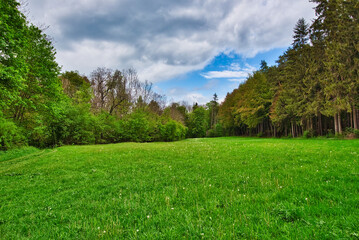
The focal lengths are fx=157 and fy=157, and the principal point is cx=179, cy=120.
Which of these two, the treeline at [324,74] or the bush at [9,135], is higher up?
the treeline at [324,74]

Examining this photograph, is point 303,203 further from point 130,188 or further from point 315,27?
point 315,27

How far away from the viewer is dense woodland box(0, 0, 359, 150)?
1223 centimetres

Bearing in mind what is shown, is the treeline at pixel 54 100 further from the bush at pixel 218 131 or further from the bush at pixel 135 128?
the bush at pixel 218 131

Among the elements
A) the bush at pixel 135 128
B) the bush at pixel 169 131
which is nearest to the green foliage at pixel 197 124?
the bush at pixel 169 131

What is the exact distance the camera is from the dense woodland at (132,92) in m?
12.2

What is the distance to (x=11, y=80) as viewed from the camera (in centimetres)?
905

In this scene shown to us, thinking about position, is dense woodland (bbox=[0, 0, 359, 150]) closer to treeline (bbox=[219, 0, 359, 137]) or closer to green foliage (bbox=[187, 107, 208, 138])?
treeline (bbox=[219, 0, 359, 137])

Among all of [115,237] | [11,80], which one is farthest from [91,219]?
[11,80]

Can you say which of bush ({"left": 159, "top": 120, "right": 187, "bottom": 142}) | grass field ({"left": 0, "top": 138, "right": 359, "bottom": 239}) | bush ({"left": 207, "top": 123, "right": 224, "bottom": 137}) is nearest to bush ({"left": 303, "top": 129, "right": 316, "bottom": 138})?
grass field ({"left": 0, "top": 138, "right": 359, "bottom": 239})

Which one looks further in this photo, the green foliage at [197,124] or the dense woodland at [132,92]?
the green foliage at [197,124]

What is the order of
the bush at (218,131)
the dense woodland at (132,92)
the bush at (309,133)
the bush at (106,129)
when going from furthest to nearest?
the bush at (218,131)
the bush at (106,129)
the bush at (309,133)
the dense woodland at (132,92)

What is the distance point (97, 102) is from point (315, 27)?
44.7 meters

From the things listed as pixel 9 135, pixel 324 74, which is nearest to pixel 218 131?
pixel 324 74

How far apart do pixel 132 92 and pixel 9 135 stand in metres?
28.1
